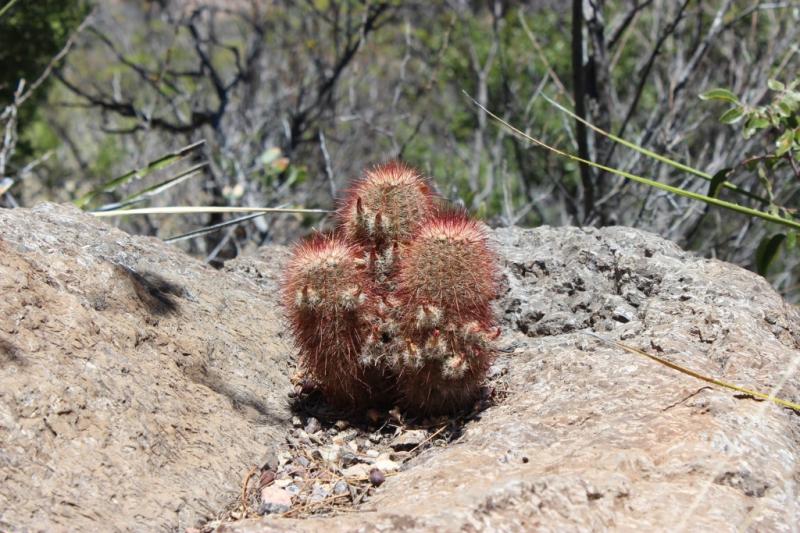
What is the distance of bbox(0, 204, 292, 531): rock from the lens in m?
2.28

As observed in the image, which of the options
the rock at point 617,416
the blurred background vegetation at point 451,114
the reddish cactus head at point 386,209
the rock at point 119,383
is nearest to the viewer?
the rock at point 617,416

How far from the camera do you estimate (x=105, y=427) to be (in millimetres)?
2475

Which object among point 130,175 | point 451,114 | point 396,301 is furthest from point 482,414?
point 451,114

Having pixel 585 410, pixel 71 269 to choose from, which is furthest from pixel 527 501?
pixel 71 269

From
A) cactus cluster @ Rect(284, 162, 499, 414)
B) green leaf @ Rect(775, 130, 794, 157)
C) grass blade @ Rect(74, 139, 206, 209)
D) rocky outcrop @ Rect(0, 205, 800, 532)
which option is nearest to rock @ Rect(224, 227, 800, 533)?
rocky outcrop @ Rect(0, 205, 800, 532)

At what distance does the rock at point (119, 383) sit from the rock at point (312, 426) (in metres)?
0.07

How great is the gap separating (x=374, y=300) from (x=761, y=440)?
1.20 meters

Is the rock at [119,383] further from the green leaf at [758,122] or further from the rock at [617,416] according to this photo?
the green leaf at [758,122]

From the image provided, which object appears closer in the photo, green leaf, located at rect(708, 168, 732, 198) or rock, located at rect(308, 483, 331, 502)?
rock, located at rect(308, 483, 331, 502)

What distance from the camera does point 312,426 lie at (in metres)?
3.01

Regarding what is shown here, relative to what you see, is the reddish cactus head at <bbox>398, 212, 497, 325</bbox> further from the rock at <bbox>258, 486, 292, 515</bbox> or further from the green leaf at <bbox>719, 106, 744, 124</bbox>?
the green leaf at <bbox>719, 106, 744, 124</bbox>

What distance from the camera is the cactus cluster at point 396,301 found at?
2744 millimetres

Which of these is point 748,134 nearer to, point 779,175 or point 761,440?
point 761,440

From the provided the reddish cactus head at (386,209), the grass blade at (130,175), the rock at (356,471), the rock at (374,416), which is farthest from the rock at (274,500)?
the grass blade at (130,175)
